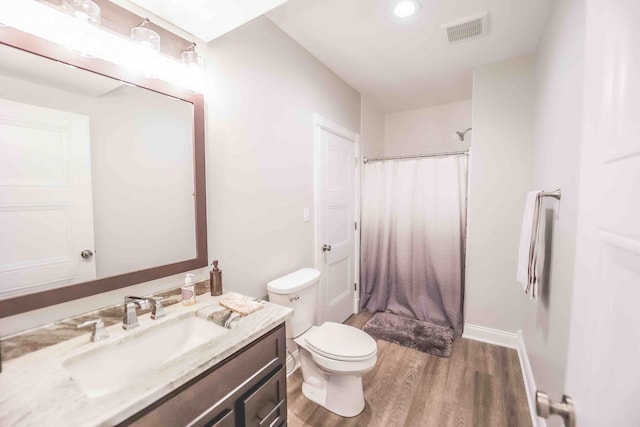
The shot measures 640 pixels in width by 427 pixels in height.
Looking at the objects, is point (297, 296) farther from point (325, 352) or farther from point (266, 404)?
point (266, 404)

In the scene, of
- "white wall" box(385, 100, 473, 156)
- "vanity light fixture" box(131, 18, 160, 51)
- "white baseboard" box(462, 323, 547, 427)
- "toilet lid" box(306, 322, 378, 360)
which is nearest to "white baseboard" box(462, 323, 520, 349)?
"white baseboard" box(462, 323, 547, 427)

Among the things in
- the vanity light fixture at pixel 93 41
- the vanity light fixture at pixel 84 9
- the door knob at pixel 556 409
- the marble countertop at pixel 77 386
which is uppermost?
the vanity light fixture at pixel 84 9

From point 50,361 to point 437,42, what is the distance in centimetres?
275

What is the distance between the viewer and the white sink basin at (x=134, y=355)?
863 millimetres

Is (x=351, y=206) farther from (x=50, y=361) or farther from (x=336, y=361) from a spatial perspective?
(x=50, y=361)

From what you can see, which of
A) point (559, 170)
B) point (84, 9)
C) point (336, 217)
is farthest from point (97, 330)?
point (559, 170)

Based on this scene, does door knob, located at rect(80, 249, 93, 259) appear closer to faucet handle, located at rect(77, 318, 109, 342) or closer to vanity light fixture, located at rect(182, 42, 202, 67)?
faucet handle, located at rect(77, 318, 109, 342)

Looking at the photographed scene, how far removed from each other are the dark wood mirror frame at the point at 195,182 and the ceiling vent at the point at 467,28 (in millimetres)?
1741

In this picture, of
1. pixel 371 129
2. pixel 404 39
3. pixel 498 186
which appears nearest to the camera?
pixel 404 39

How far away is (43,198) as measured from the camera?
916mm

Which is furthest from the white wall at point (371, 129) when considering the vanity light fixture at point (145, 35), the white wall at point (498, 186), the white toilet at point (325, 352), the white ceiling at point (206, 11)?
the vanity light fixture at point (145, 35)

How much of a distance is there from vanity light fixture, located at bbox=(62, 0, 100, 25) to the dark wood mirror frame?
0.43 ft

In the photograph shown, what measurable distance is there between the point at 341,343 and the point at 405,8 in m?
2.11

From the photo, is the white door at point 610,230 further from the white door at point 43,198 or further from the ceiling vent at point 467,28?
the ceiling vent at point 467,28
